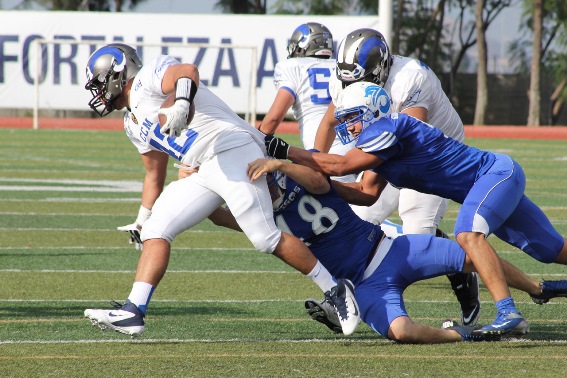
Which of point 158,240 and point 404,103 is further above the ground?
point 404,103

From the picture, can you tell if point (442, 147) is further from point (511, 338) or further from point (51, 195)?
point (51, 195)

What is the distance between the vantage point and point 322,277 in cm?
512

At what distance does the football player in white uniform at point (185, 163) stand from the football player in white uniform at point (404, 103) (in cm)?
71

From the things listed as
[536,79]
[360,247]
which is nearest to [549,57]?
[536,79]

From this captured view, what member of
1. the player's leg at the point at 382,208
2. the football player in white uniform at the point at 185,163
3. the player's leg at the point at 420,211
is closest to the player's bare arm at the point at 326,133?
the player's leg at the point at 382,208

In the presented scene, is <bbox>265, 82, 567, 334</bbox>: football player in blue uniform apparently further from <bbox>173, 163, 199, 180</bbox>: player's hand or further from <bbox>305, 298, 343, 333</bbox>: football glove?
<bbox>305, 298, 343, 333</bbox>: football glove

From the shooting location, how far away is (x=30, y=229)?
9484 mm

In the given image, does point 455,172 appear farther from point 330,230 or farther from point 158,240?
point 158,240

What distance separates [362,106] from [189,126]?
2.75 ft

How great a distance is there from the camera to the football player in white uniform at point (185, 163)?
4.96 metres

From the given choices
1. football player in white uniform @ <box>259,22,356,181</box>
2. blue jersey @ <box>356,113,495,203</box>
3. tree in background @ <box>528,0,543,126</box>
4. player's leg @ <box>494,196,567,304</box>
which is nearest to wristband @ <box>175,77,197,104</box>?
blue jersey @ <box>356,113,495,203</box>

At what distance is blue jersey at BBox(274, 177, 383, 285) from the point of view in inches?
208

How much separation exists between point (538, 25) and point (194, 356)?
26.7 m

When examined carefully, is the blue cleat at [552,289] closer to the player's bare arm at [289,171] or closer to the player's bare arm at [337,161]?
the player's bare arm at [337,161]
